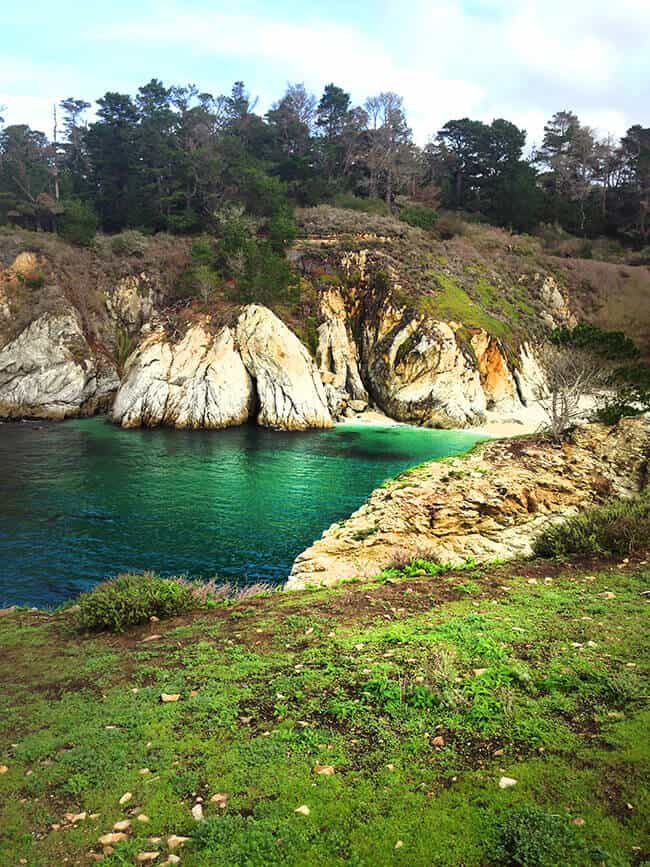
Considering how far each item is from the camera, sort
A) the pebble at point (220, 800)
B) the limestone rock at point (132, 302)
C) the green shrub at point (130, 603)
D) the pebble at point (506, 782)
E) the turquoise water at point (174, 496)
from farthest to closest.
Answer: the limestone rock at point (132, 302), the turquoise water at point (174, 496), the green shrub at point (130, 603), the pebble at point (220, 800), the pebble at point (506, 782)

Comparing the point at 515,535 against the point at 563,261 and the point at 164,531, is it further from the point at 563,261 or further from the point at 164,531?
the point at 563,261

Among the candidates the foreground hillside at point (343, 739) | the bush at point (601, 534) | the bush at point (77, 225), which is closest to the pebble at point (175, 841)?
the foreground hillside at point (343, 739)

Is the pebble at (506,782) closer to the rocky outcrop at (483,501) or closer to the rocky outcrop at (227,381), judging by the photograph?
the rocky outcrop at (483,501)

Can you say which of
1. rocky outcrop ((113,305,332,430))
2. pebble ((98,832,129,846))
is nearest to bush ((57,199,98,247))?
rocky outcrop ((113,305,332,430))

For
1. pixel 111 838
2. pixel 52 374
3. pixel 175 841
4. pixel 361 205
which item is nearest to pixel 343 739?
pixel 175 841

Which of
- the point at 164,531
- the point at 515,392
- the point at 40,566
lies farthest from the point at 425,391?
the point at 40,566

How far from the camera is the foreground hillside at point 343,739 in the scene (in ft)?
12.6

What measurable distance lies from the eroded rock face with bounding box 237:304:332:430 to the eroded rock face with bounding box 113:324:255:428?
121cm

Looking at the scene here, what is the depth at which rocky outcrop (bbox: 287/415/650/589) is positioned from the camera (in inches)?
531

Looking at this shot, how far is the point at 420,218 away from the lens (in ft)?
196

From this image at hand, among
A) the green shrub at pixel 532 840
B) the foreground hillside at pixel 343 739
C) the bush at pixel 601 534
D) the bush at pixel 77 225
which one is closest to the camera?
the green shrub at pixel 532 840

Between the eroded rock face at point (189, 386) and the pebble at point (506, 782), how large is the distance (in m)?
36.2

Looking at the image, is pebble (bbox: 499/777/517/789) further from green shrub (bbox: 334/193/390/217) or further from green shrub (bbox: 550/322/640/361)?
green shrub (bbox: 334/193/390/217)

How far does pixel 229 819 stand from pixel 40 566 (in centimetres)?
1359
